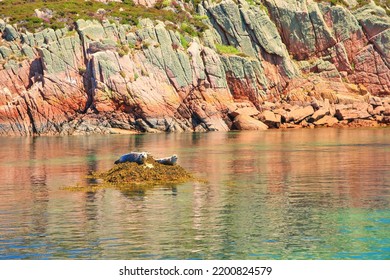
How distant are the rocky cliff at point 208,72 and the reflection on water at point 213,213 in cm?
5126

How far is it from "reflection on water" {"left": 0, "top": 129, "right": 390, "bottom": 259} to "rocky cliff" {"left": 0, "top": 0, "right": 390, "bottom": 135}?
51260 mm

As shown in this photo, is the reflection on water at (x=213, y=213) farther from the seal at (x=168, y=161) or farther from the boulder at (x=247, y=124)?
the boulder at (x=247, y=124)

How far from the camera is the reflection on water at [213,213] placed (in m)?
21.3

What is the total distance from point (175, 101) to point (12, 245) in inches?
3280

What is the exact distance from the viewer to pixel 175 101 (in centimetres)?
10475

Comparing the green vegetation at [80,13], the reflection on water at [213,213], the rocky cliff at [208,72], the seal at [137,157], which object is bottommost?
the reflection on water at [213,213]

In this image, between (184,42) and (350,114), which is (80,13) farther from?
(350,114)

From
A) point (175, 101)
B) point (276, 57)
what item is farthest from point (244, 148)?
point (276, 57)

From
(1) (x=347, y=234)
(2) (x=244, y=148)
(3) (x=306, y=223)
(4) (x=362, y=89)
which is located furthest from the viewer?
(4) (x=362, y=89)

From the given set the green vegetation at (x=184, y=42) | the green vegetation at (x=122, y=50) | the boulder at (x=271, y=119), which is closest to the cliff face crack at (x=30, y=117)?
the green vegetation at (x=122, y=50)

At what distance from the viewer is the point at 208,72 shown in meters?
110

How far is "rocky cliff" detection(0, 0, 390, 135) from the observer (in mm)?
101312

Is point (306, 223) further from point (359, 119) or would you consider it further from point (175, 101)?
point (359, 119)

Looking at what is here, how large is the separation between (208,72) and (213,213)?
8331 centimetres
